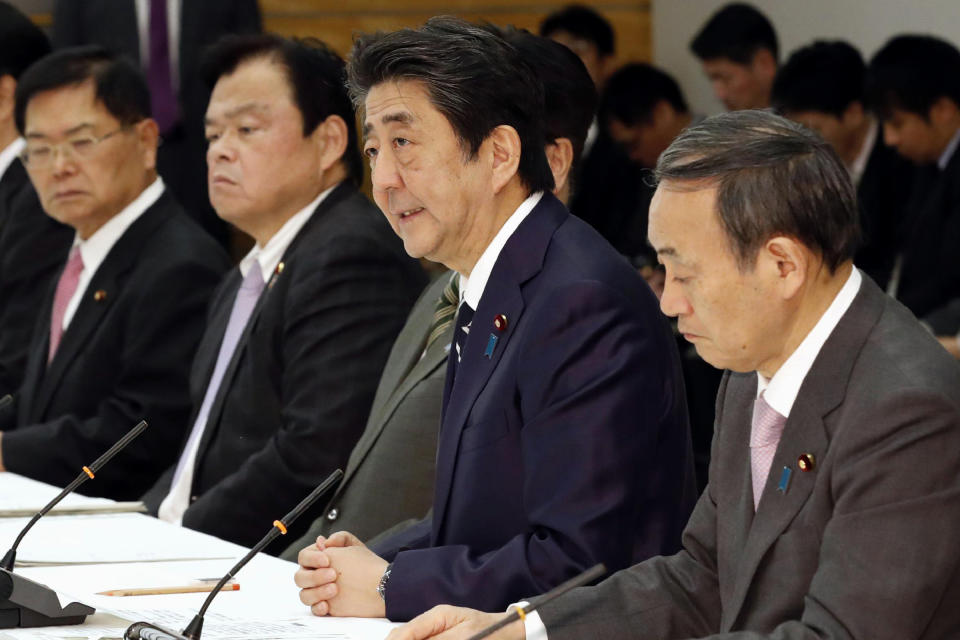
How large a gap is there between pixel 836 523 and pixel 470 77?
3.08 feet

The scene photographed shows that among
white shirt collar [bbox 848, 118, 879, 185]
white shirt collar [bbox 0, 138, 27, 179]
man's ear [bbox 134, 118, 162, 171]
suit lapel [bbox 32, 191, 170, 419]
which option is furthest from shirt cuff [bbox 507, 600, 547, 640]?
white shirt collar [bbox 848, 118, 879, 185]

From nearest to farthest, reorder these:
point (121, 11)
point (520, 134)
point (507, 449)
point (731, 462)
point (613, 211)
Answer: point (731, 462)
point (507, 449)
point (520, 134)
point (121, 11)
point (613, 211)

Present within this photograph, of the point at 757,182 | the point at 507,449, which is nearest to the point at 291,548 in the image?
the point at 507,449

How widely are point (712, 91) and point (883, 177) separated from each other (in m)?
1.51

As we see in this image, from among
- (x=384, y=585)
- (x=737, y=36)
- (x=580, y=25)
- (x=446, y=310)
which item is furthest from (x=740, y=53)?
(x=384, y=585)

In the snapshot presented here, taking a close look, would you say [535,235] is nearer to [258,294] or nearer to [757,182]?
[757,182]

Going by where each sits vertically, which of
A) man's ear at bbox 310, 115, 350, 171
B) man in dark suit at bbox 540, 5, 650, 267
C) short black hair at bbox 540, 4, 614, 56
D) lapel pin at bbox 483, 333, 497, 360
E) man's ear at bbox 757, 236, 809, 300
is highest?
man's ear at bbox 757, 236, 809, 300

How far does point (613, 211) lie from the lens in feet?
20.9

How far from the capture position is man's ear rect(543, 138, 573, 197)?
8.91 ft

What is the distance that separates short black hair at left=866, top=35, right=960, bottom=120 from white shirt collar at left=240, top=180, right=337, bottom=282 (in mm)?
2373

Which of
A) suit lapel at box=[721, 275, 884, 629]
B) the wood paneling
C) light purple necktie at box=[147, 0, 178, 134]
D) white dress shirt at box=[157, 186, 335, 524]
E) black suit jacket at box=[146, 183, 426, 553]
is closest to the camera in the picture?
suit lapel at box=[721, 275, 884, 629]

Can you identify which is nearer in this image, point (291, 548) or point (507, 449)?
point (507, 449)

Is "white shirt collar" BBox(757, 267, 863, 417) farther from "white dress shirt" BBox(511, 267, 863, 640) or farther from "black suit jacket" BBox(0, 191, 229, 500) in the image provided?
"black suit jacket" BBox(0, 191, 229, 500)

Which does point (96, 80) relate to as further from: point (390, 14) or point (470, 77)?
point (390, 14)
